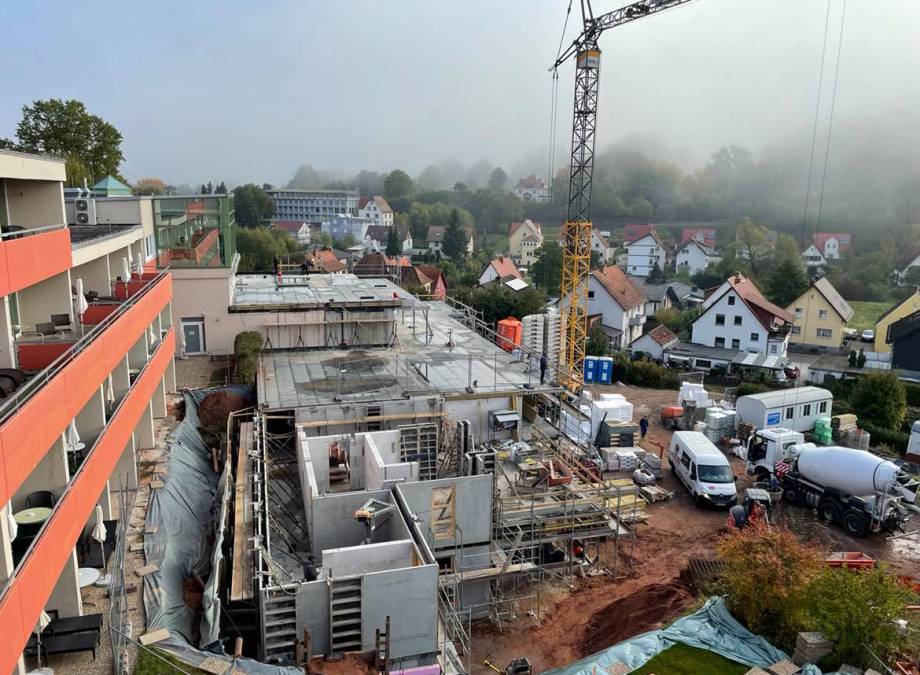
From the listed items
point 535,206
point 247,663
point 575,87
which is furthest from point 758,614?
point 535,206

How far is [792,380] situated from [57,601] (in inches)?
1568

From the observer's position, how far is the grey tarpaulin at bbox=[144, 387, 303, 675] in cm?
1136

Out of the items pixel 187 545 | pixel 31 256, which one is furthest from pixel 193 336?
pixel 31 256

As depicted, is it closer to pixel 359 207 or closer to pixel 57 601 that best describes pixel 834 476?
pixel 57 601

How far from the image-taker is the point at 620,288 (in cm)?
5350

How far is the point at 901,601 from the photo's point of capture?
11.6m

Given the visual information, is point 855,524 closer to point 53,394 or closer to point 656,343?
point 53,394

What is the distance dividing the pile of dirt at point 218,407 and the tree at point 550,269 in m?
49.3

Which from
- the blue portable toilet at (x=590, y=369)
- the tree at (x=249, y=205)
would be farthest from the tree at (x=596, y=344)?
the tree at (x=249, y=205)

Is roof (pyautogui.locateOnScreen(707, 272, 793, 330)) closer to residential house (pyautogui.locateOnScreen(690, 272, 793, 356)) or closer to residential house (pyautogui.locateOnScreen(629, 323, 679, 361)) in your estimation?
residential house (pyautogui.locateOnScreen(690, 272, 793, 356))

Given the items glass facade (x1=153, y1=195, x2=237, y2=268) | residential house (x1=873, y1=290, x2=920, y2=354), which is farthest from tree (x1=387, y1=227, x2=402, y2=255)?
glass facade (x1=153, y1=195, x2=237, y2=268)

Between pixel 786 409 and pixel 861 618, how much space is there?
1968cm

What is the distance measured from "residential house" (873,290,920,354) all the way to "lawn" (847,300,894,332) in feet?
39.9

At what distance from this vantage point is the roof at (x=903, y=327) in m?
41.1
